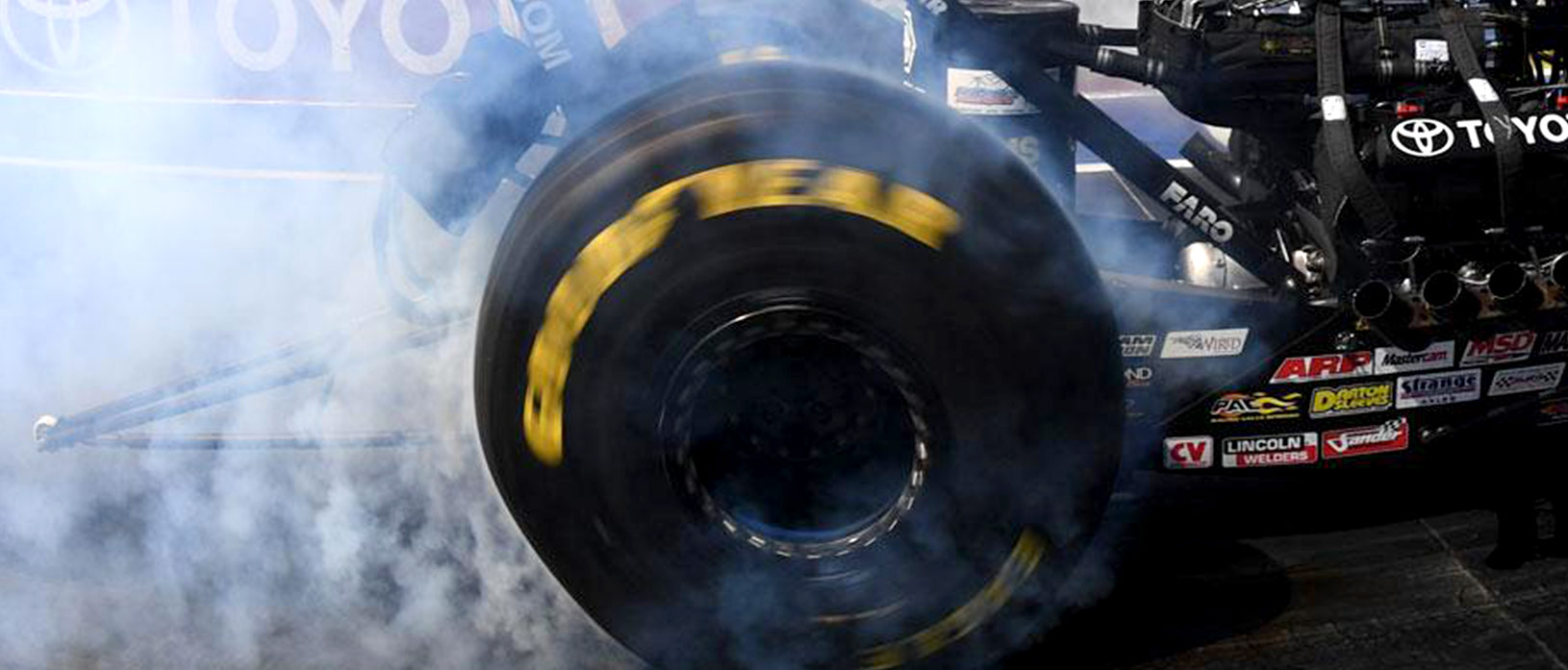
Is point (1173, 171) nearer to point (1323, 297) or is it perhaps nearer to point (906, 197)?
point (1323, 297)

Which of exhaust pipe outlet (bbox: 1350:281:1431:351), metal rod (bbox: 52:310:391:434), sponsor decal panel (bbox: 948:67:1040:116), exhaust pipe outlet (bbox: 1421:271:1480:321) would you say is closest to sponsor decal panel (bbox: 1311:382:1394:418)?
exhaust pipe outlet (bbox: 1350:281:1431:351)

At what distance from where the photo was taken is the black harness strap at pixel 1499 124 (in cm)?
310

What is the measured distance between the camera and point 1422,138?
10.3ft

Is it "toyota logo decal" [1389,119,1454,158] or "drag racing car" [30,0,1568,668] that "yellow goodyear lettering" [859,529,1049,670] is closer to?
"drag racing car" [30,0,1568,668]

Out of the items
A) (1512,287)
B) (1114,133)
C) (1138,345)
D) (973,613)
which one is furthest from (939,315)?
(1512,287)

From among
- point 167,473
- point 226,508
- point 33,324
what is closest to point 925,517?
point 226,508

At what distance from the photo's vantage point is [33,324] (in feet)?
16.0

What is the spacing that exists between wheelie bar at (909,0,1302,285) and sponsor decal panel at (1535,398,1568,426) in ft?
2.00

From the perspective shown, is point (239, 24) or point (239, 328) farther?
point (239, 24)

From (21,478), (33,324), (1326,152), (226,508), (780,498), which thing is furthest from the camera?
(33,324)

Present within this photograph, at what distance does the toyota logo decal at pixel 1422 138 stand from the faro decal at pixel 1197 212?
39 cm

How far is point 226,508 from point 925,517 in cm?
193

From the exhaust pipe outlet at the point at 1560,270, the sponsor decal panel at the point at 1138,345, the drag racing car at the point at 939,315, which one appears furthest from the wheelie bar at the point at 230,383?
the exhaust pipe outlet at the point at 1560,270

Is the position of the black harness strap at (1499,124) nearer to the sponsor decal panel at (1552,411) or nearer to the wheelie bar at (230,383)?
the sponsor decal panel at (1552,411)
